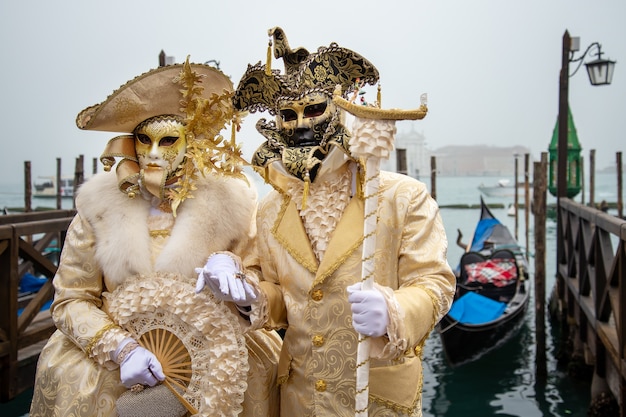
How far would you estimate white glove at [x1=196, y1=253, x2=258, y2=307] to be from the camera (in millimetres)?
1902

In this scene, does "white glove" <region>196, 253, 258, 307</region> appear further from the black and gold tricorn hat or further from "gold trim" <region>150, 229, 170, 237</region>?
the black and gold tricorn hat

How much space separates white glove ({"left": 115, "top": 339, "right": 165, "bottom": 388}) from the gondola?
486 cm

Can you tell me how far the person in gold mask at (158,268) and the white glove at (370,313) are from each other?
0.53 m

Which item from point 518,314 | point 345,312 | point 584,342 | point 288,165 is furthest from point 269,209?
point 518,314

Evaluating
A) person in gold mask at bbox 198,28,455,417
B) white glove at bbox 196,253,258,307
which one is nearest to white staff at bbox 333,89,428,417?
person in gold mask at bbox 198,28,455,417

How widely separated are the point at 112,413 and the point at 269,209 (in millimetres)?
886

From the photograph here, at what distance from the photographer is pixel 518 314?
7.20 metres

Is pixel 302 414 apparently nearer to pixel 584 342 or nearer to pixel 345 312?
pixel 345 312

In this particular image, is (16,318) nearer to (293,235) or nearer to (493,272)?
(293,235)

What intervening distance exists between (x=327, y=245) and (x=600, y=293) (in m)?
3.54

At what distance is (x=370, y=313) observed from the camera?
1.63 m

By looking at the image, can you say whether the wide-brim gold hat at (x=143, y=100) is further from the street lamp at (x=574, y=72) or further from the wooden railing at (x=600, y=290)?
the street lamp at (x=574, y=72)

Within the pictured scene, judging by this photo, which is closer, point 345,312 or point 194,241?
point 345,312

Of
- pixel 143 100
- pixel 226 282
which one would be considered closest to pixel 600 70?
pixel 143 100
